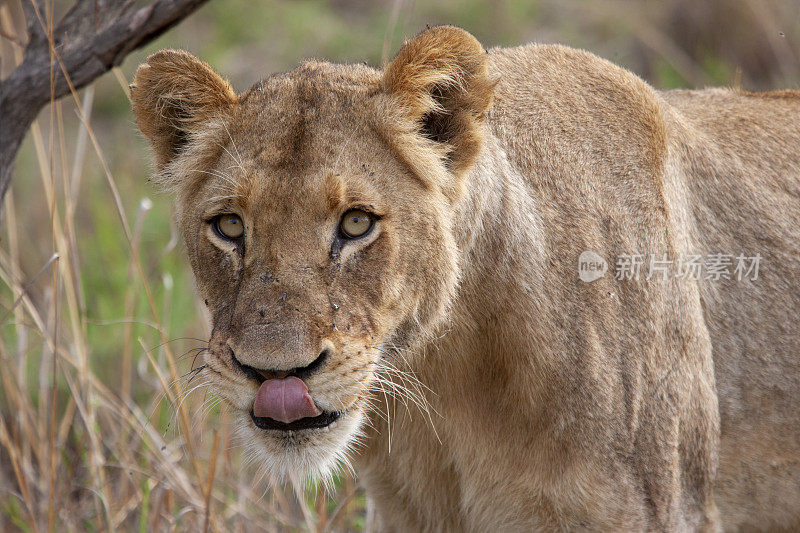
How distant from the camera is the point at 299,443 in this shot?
2936 mm

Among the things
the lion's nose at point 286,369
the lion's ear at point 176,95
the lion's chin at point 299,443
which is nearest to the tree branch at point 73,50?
the lion's ear at point 176,95

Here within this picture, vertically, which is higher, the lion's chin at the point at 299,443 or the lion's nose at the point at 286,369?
the lion's nose at the point at 286,369

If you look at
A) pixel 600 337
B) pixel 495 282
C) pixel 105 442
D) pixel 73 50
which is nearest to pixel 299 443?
pixel 495 282

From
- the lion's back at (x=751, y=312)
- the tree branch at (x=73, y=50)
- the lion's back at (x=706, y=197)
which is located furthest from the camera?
the lion's back at (x=751, y=312)

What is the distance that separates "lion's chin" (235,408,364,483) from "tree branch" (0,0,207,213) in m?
1.63

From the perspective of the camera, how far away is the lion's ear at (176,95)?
330 centimetres

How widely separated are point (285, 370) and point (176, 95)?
1145mm

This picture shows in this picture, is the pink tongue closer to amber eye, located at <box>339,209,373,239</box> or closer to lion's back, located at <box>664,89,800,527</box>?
amber eye, located at <box>339,209,373,239</box>

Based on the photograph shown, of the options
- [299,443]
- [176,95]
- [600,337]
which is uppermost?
[176,95]

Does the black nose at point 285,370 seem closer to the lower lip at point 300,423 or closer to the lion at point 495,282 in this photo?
the lion at point 495,282

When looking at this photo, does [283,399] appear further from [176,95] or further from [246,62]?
[246,62]

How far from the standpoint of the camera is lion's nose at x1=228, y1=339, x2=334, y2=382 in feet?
9.05

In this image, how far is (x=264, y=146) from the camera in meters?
3.12

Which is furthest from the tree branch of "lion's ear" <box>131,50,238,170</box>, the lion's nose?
the lion's nose
